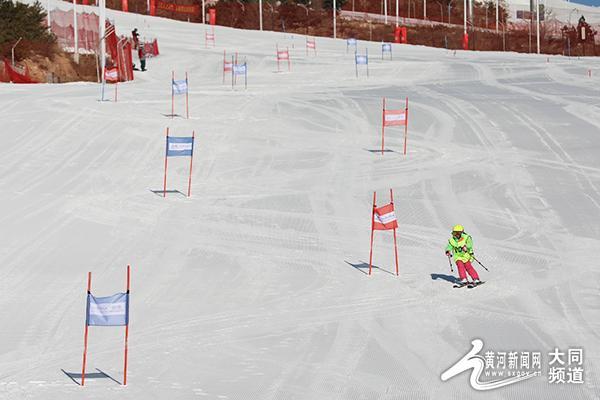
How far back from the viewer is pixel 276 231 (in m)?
21.4

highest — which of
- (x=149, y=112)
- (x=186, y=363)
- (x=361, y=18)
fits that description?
(x=361, y=18)

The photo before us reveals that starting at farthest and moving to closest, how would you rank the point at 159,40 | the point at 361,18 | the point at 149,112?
the point at 361,18 < the point at 159,40 < the point at 149,112

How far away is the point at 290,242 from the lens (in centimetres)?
2052

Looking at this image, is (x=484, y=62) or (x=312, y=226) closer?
(x=312, y=226)

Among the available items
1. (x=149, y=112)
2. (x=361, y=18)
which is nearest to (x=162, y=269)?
(x=149, y=112)

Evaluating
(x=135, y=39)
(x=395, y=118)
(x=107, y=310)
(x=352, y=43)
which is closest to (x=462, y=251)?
(x=107, y=310)

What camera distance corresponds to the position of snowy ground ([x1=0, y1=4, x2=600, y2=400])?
13.4 meters

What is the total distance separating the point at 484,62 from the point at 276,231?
41.9 meters

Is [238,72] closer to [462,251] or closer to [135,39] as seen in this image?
[135,39]

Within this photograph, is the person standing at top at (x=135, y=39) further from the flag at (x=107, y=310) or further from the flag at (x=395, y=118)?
the flag at (x=107, y=310)

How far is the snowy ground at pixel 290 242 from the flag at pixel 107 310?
79 cm

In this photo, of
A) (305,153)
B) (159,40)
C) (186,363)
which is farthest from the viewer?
(159,40)

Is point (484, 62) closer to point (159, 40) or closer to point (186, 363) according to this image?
point (159, 40)

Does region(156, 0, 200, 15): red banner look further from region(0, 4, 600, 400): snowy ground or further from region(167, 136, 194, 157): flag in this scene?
region(167, 136, 194, 157): flag
